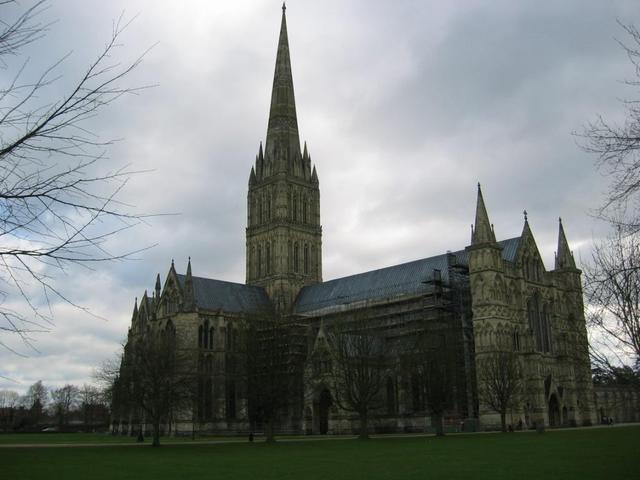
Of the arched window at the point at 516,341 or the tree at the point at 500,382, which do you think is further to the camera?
the arched window at the point at 516,341

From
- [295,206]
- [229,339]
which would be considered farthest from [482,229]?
[295,206]

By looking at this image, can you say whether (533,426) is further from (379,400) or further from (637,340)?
(637,340)

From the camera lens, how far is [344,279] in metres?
91.6

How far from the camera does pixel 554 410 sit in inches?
2781

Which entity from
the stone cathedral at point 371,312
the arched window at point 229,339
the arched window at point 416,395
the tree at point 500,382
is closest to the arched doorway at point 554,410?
the stone cathedral at point 371,312

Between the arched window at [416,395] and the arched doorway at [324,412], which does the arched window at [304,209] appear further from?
the arched window at [416,395]

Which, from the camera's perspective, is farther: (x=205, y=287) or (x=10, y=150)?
(x=205, y=287)

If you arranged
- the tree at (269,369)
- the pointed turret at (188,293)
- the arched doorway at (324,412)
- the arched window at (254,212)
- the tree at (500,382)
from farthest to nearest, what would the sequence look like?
the arched window at (254,212) → the pointed turret at (188,293) → the arched doorway at (324,412) → the tree at (500,382) → the tree at (269,369)

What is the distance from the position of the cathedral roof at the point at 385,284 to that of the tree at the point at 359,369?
49.0 ft

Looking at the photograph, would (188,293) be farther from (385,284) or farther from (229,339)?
(385,284)

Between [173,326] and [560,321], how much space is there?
45.1 m

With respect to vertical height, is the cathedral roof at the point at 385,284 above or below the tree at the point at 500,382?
above

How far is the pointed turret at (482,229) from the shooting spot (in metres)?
69.8

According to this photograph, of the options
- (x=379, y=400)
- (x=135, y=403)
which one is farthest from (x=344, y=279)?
(x=135, y=403)
